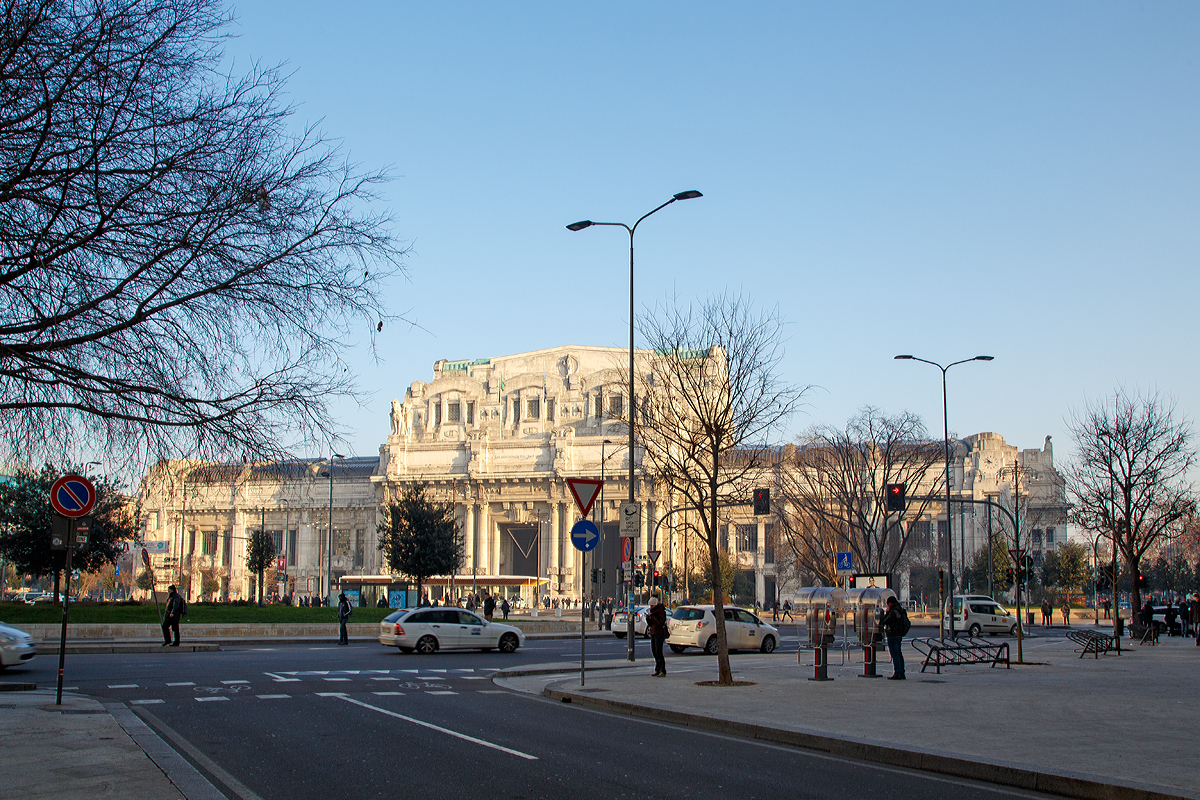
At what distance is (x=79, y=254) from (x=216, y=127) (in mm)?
1885

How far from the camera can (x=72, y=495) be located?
1503cm

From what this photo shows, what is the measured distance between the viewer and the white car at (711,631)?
104ft

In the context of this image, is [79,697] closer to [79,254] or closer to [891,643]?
[79,254]

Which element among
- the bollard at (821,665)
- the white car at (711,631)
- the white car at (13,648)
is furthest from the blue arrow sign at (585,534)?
the white car at (711,631)

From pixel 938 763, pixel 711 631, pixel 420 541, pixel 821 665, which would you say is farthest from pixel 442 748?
pixel 420 541

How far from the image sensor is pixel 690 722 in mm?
14336

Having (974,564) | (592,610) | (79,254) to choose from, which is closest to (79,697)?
(79,254)

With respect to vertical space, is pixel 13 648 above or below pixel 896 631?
below

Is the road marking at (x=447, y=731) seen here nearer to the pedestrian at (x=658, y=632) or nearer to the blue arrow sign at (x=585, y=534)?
the blue arrow sign at (x=585, y=534)

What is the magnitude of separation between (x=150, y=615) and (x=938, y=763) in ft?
120

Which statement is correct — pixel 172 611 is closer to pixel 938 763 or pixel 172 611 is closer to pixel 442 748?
pixel 442 748

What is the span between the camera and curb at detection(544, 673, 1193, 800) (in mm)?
9102

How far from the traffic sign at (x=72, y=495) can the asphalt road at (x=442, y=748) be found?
3.04 metres

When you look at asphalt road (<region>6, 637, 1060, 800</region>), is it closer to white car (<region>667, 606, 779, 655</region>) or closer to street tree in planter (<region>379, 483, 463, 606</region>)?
white car (<region>667, 606, 779, 655</region>)
